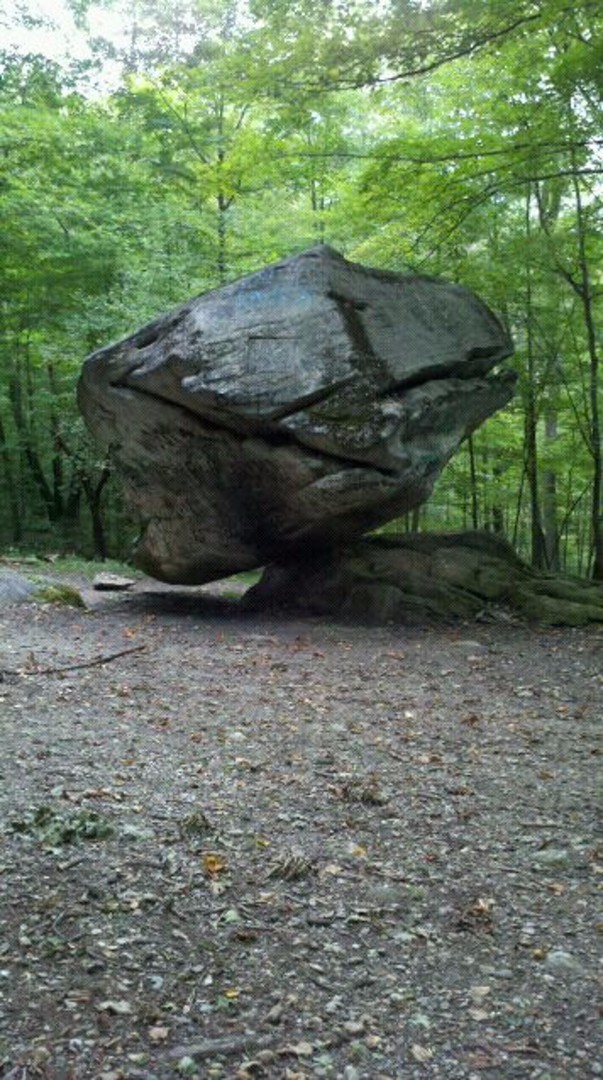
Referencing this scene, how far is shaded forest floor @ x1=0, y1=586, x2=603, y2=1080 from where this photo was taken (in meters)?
2.46

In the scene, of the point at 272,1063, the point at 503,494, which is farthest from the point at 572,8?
the point at 503,494

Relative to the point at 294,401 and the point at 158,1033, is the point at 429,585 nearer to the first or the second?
the point at 294,401

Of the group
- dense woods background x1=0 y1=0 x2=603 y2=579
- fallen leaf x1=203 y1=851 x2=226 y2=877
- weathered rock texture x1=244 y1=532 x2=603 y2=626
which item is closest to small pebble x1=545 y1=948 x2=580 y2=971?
fallen leaf x1=203 y1=851 x2=226 y2=877

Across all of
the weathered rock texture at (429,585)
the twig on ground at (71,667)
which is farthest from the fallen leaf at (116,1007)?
the weathered rock texture at (429,585)

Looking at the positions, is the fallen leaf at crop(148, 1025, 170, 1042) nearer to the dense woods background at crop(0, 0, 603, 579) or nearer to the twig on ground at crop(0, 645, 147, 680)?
the twig on ground at crop(0, 645, 147, 680)

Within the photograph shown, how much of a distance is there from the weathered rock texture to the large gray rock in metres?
0.49

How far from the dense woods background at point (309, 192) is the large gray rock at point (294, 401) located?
47.8 inches

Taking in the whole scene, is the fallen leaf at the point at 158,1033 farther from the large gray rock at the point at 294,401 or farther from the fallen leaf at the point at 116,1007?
the large gray rock at the point at 294,401

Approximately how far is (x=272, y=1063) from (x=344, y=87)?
23.4ft

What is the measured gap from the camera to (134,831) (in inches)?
150

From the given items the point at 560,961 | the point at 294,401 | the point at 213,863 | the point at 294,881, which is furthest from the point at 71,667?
the point at 560,961

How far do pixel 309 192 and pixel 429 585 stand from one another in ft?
37.6

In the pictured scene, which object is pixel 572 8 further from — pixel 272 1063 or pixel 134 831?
pixel 272 1063

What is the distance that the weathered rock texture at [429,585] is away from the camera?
996cm
